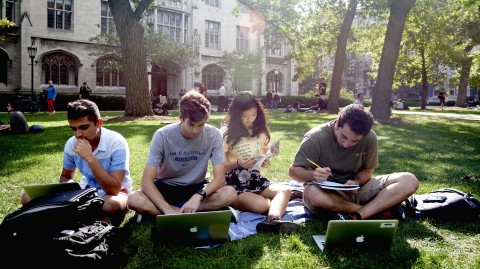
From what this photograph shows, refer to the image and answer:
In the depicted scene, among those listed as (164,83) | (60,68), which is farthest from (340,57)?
(60,68)

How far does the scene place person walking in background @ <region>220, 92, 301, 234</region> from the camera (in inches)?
156

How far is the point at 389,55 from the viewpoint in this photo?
1449 cm

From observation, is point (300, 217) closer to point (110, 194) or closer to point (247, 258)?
point (247, 258)

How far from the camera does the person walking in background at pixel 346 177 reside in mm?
3604

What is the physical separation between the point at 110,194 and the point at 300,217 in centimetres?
190

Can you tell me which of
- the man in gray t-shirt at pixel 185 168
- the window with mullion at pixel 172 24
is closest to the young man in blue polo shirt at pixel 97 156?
the man in gray t-shirt at pixel 185 168

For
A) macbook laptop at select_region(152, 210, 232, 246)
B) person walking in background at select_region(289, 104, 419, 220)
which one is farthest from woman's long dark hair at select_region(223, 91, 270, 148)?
macbook laptop at select_region(152, 210, 232, 246)

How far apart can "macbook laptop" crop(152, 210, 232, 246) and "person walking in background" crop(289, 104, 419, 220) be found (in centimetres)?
105

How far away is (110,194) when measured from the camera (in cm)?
347

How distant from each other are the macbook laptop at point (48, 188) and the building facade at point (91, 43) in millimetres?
Result: 18065

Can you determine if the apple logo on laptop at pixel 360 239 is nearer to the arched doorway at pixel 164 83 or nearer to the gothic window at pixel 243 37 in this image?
the arched doorway at pixel 164 83

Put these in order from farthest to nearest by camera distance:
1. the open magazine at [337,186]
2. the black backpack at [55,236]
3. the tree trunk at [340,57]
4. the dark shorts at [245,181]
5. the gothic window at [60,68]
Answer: the gothic window at [60,68], the tree trunk at [340,57], the dark shorts at [245,181], the open magazine at [337,186], the black backpack at [55,236]

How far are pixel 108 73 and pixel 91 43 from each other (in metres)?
2.38

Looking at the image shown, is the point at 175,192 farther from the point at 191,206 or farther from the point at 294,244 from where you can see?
the point at 294,244
